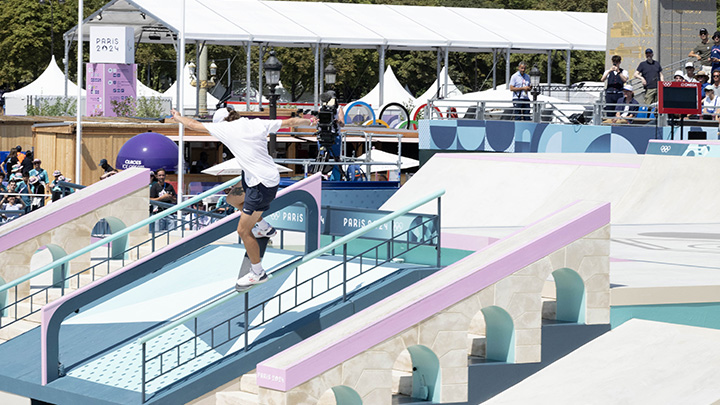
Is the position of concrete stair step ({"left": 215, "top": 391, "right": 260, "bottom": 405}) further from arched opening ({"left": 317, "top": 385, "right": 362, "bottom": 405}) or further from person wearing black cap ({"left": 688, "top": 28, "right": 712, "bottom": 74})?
person wearing black cap ({"left": 688, "top": 28, "right": 712, "bottom": 74})

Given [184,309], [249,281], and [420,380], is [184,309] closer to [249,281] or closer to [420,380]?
[249,281]

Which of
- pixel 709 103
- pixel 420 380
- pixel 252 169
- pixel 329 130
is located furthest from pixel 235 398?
pixel 709 103

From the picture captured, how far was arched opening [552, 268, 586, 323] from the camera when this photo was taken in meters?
9.17

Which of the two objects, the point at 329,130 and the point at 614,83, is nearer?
the point at 329,130

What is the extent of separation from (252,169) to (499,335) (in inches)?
105

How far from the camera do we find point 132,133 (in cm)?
2681

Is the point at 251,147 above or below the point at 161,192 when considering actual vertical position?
above

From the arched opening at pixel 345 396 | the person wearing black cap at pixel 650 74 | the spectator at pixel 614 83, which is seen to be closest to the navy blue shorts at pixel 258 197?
the arched opening at pixel 345 396

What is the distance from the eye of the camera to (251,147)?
9.07 m

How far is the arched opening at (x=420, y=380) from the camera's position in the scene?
8.57m

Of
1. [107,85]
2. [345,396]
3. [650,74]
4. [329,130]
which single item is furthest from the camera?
[107,85]

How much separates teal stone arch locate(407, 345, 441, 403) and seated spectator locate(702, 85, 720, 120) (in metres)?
14.2

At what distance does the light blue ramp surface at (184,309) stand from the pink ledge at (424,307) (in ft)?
5.61

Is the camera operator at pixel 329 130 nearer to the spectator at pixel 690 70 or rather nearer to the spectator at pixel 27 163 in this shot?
the spectator at pixel 690 70
